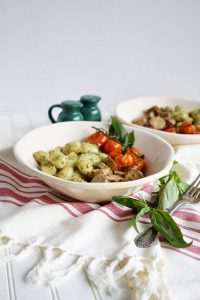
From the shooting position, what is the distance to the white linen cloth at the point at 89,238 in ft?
2.47

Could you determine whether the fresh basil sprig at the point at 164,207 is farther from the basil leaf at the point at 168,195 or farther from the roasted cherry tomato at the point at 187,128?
the roasted cherry tomato at the point at 187,128

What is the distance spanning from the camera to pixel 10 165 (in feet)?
3.87

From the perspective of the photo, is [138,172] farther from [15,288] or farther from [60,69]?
[60,69]

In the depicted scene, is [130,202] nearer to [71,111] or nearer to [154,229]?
[154,229]

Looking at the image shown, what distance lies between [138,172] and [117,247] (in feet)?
0.82

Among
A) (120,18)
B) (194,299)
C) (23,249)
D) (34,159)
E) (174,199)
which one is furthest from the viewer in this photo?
(120,18)

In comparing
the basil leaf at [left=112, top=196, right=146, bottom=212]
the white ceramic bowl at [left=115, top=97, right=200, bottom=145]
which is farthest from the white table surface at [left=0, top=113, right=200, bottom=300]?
the white ceramic bowl at [left=115, top=97, right=200, bottom=145]

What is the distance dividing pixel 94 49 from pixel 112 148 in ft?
2.86

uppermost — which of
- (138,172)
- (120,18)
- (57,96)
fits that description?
(120,18)

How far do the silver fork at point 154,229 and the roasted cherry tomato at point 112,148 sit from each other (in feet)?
0.74

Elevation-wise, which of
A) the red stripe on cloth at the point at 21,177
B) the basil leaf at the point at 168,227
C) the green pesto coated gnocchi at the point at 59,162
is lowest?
the red stripe on cloth at the point at 21,177

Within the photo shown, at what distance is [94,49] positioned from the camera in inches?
75.0

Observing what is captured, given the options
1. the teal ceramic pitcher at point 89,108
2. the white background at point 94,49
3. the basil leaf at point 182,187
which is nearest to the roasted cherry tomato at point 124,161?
the basil leaf at point 182,187

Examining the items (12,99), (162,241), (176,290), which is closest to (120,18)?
(12,99)
